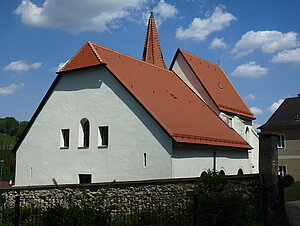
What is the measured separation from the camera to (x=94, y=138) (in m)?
18.6

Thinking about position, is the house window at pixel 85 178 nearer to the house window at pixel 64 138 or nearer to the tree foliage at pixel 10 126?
the house window at pixel 64 138

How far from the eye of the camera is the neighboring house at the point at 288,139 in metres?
35.1

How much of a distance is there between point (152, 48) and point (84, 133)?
11369mm

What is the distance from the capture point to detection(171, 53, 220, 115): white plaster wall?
78.7 feet

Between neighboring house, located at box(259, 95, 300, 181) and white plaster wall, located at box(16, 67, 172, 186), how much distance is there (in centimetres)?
2202

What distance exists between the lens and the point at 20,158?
21797mm

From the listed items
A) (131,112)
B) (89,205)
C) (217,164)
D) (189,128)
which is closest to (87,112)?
(131,112)

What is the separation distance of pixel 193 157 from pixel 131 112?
356 cm

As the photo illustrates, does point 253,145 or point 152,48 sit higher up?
point 152,48

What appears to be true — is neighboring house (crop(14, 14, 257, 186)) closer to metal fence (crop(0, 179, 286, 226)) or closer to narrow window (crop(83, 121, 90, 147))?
narrow window (crop(83, 121, 90, 147))

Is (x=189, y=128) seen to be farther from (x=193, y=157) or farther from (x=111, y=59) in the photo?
(x=111, y=59)

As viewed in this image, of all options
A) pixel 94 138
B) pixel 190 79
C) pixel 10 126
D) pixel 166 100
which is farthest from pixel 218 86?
pixel 10 126

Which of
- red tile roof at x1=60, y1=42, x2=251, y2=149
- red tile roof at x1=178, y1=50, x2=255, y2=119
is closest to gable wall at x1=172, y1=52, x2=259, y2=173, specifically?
red tile roof at x1=178, y1=50, x2=255, y2=119

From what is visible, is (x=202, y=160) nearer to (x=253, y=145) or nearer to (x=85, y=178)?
(x=85, y=178)
